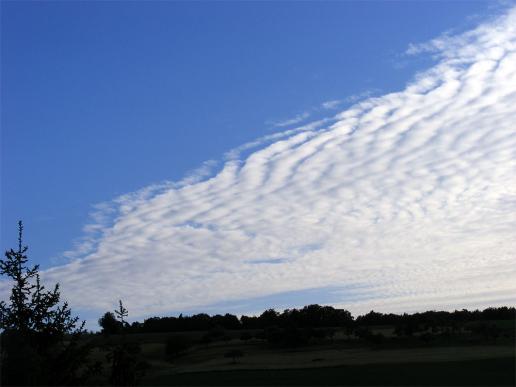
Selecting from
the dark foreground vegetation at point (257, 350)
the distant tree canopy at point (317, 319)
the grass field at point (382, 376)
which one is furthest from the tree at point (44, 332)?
the distant tree canopy at point (317, 319)

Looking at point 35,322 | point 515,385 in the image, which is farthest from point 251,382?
point 35,322

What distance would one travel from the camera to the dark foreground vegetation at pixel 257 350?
19.9 metres

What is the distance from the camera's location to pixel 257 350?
372ft

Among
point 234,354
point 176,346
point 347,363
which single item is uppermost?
point 176,346

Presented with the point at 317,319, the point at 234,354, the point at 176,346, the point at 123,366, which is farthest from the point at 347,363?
the point at 317,319

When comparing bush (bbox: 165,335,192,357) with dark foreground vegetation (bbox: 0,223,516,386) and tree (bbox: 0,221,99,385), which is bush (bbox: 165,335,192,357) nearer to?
dark foreground vegetation (bbox: 0,223,516,386)

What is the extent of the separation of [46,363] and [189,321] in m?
158

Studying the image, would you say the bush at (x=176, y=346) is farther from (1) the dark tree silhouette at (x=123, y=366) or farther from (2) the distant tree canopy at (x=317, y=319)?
(1) the dark tree silhouette at (x=123, y=366)

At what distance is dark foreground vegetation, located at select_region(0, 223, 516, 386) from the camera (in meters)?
19.9

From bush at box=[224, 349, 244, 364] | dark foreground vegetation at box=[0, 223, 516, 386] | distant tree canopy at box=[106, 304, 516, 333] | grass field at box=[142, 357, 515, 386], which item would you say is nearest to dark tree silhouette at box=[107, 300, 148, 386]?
dark foreground vegetation at box=[0, 223, 516, 386]

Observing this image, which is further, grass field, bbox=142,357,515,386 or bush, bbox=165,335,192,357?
bush, bbox=165,335,192,357

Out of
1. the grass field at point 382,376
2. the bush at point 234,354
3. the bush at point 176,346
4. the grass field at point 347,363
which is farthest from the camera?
the bush at point 176,346

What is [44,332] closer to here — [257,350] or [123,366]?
[123,366]

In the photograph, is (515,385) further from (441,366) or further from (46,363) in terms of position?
(46,363)
